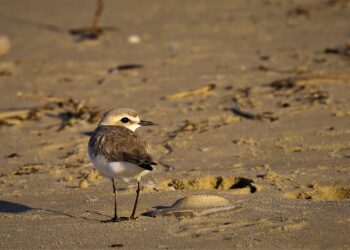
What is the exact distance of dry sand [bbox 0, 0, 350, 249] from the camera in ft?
16.8

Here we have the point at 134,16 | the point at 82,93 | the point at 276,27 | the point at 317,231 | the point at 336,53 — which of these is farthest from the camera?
the point at 134,16

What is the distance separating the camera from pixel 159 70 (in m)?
10.3

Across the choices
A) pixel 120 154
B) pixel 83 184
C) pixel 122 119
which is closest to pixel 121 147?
pixel 120 154

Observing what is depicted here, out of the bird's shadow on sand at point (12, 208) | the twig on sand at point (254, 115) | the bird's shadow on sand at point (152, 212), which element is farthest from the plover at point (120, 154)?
the twig on sand at point (254, 115)

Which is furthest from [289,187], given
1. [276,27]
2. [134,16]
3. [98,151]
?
[134,16]

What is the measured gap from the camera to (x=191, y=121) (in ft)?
26.9

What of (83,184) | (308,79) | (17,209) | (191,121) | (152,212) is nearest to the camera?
(152,212)

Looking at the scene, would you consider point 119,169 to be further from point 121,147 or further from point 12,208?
point 12,208

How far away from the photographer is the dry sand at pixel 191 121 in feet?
16.8

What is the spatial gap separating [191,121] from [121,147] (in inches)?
113

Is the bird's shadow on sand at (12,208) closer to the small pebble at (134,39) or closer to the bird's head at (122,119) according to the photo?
the bird's head at (122,119)

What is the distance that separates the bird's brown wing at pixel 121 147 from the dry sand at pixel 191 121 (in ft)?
1.38

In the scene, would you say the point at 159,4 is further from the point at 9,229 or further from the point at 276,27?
the point at 9,229

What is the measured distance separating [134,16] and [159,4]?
1.05m
